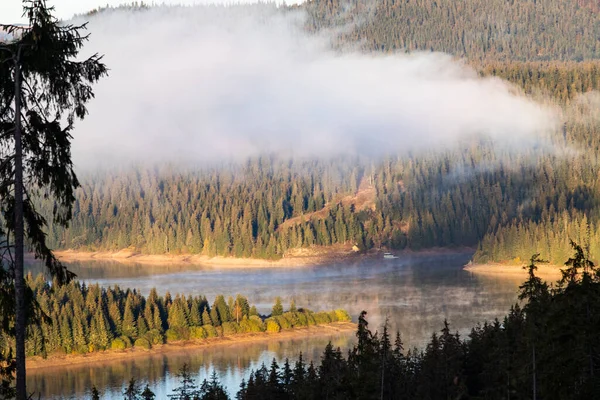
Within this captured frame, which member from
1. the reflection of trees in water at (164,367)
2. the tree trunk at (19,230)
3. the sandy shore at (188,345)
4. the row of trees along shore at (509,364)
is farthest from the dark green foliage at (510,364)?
the sandy shore at (188,345)

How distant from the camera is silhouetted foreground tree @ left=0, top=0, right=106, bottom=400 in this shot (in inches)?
711

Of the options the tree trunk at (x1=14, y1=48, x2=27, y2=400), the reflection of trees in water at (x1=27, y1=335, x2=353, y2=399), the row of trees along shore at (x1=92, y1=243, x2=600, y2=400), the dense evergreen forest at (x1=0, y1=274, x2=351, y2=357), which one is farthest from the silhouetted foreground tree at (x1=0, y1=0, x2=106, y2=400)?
the dense evergreen forest at (x1=0, y1=274, x2=351, y2=357)

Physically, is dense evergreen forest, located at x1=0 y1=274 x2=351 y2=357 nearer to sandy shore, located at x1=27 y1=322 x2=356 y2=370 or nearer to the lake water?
sandy shore, located at x1=27 y1=322 x2=356 y2=370

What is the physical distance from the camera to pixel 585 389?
29.4 metres

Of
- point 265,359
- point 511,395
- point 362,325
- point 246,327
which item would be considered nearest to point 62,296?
point 246,327

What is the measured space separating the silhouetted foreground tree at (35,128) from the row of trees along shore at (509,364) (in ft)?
67.0

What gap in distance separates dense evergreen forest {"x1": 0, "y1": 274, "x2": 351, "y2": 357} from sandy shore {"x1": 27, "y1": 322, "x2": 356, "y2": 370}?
1.39 metres

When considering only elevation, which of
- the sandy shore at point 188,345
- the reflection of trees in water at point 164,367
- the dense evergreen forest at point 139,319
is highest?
the dense evergreen forest at point 139,319

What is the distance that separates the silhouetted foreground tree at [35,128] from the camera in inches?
711

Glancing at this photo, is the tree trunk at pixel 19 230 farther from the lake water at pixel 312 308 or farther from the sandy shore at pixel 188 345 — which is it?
the sandy shore at pixel 188 345

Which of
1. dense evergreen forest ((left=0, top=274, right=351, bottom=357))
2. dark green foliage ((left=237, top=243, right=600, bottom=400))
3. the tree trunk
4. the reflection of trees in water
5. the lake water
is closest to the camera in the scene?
the tree trunk

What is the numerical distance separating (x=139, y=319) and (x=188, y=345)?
10528mm

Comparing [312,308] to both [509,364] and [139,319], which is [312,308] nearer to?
[139,319]

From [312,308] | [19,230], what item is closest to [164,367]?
[312,308]
